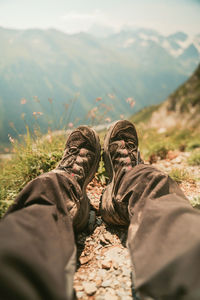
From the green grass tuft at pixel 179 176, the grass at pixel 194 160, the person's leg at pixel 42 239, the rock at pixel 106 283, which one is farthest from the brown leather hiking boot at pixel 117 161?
the grass at pixel 194 160

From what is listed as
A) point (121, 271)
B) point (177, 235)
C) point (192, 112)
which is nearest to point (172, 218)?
point (177, 235)

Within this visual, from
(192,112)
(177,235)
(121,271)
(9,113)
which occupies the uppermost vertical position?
(177,235)

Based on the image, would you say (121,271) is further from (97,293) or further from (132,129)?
(132,129)

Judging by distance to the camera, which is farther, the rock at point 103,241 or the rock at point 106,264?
the rock at point 103,241

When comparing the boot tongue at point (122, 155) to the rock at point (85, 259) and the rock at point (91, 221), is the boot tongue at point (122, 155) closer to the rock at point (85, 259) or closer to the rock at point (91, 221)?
the rock at point (91, 221)

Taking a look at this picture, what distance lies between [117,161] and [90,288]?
114cm

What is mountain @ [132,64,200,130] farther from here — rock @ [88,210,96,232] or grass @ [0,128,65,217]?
rock @ [88,210,96,232]

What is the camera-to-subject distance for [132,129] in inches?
97.3

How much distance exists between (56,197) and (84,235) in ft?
1.89

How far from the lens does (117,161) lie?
6.57 feet

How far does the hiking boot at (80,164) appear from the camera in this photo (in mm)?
1517

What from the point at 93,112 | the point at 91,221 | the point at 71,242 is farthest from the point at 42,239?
the point at 93,112

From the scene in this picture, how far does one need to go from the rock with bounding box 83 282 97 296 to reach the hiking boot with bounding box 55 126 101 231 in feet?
1.30

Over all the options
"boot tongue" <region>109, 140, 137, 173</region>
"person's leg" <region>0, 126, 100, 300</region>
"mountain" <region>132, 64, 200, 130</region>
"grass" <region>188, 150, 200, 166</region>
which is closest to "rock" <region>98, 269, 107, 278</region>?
"person's leg" <region>0, 126, 100, 300</region>
